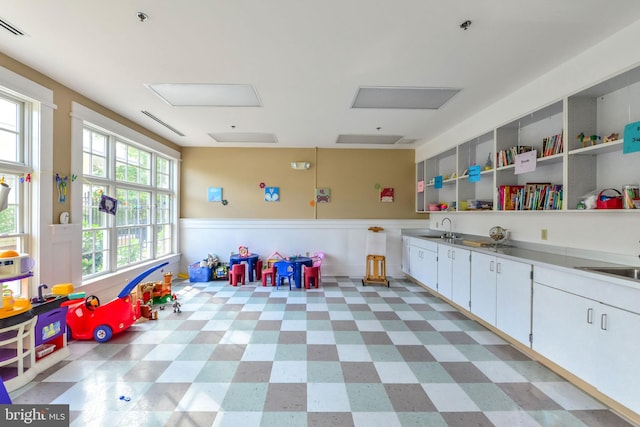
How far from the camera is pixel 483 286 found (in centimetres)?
308

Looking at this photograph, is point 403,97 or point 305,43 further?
point 403,97

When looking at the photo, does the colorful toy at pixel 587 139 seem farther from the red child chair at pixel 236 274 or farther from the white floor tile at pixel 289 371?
the red child chair at pixel 236 274

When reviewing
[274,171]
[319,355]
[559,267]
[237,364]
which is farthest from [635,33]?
[274,171]

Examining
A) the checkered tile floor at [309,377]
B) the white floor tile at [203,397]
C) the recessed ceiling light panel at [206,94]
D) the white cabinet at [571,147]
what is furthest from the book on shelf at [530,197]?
the white floor tile at [203,397]

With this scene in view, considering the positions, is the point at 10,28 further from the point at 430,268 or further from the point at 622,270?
the point at 430,268

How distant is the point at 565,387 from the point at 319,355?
2.01 metres

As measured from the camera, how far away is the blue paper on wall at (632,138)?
1.89 m

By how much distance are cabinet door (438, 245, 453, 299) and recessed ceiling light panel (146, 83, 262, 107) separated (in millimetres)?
3316

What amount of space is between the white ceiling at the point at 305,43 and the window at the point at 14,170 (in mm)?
466

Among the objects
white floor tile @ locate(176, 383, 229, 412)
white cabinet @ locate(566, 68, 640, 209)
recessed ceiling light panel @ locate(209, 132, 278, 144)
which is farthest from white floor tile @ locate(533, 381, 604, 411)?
recessed ceiling light panel @ locate(209, 132, 278, 144)

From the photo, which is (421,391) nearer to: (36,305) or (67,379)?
(67,379)

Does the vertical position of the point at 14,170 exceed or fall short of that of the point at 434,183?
it falls short

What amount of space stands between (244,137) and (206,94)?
5.70ft

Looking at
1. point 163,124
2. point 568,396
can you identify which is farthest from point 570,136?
point 163,124
